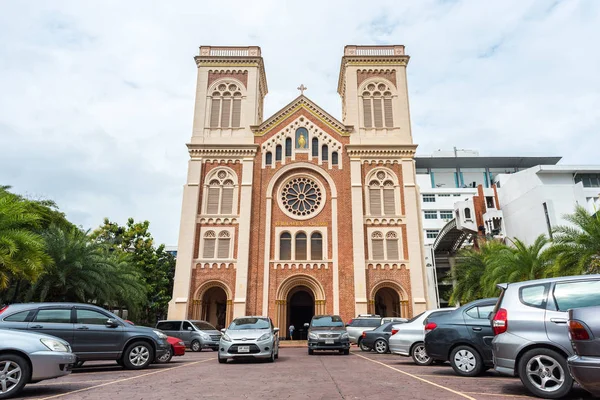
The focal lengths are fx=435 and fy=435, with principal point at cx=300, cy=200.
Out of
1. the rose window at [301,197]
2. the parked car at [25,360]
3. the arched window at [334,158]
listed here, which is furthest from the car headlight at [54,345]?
the arched window at [334,158]

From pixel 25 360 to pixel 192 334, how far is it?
13999 mm

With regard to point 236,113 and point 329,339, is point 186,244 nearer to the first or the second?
point 236,113

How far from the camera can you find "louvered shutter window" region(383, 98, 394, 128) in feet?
115

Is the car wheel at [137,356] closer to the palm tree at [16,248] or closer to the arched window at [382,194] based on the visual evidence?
the palm tree at [16,248]

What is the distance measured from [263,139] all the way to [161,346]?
24261mm

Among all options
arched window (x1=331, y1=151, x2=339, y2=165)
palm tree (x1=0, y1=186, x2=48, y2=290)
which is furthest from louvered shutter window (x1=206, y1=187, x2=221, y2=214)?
palm tree (x1=0, y1=186, x2=48, y2=290)

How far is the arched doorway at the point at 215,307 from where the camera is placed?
32.2 meters

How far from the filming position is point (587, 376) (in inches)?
205

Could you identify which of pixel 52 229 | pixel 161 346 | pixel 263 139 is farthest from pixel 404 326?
pixel 263 139

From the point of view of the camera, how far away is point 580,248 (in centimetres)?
1764

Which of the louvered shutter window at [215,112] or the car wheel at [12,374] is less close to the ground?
the louvered shutter window at [215,112]

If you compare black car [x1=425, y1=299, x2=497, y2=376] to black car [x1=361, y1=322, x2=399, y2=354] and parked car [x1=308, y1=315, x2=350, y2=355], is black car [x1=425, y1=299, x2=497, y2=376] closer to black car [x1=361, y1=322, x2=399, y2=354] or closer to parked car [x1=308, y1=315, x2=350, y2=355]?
parked car [x1=308, y1=315, x2=350, y2=355]

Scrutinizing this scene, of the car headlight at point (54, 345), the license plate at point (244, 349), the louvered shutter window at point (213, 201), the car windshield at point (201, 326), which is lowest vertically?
the license plate at point (244, 349)

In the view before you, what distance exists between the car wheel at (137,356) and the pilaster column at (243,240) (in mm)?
17796
